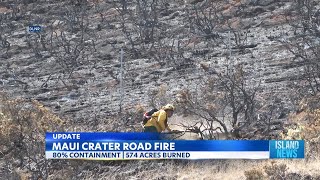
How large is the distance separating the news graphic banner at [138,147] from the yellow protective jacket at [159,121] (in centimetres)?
19

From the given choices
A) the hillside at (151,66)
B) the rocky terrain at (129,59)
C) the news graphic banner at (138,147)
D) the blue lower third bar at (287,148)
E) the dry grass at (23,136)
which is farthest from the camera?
the rocky terrain at (129,59)

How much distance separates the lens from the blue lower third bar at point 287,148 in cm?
1117

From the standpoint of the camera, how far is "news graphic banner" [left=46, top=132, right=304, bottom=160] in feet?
37.5

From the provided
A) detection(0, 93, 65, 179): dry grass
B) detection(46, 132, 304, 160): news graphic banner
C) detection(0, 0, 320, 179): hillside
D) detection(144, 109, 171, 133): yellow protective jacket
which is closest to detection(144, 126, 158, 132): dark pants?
detection(144, 109, 171, 133): yellow protective jacket

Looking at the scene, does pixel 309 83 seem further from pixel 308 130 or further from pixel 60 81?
pixel 60 81

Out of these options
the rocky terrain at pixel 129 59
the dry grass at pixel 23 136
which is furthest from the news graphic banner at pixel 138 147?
the rocky terrain at pixel 129 59

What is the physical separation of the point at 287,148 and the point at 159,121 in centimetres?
232

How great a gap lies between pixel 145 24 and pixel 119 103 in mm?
6688

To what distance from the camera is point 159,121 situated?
39.7 feet

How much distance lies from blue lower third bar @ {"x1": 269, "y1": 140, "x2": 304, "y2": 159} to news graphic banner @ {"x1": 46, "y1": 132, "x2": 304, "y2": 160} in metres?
0.19

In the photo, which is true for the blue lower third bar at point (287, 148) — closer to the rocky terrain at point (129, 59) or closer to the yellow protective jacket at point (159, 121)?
the yellow protective jacket at point (159, 121)

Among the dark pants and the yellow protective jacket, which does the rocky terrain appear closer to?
the dark pants

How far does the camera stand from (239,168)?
11.4m

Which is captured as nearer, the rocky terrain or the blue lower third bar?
the blue lower third bar
